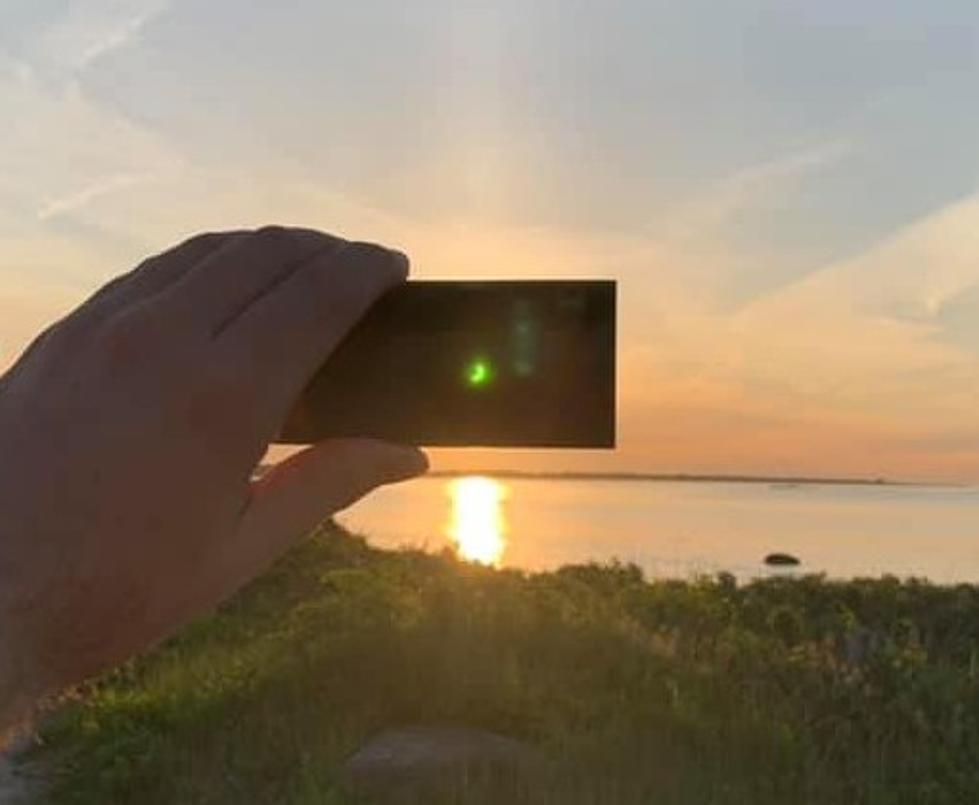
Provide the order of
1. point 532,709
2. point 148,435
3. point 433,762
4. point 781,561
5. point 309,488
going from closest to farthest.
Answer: point 148,435 < point 309,488 < point 433,762 < point 532,709 < point 781,561

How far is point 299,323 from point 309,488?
0.17 metres

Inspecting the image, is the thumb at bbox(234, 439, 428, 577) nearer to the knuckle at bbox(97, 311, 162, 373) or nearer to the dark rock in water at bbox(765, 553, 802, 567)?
the knuckle at bbox(97, 311, 162, 373)

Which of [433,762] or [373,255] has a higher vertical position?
[373,255]

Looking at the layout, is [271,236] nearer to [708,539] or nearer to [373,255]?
[373,255]

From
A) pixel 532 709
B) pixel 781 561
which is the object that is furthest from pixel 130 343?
pixel 781 561

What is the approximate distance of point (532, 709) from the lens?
10766mm

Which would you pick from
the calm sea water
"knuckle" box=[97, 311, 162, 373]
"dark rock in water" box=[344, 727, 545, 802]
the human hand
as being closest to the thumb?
the human hand

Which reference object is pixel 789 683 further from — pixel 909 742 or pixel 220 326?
pixel 220 326

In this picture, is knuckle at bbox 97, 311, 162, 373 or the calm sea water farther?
the calm sea water

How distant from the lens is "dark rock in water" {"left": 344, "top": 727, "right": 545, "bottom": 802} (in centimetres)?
918

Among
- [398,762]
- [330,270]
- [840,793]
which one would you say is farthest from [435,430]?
[840,793]

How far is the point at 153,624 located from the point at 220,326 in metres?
0.25

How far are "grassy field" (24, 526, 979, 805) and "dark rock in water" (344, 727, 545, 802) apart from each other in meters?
0.16

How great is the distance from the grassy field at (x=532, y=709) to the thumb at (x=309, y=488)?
7.64 metres
